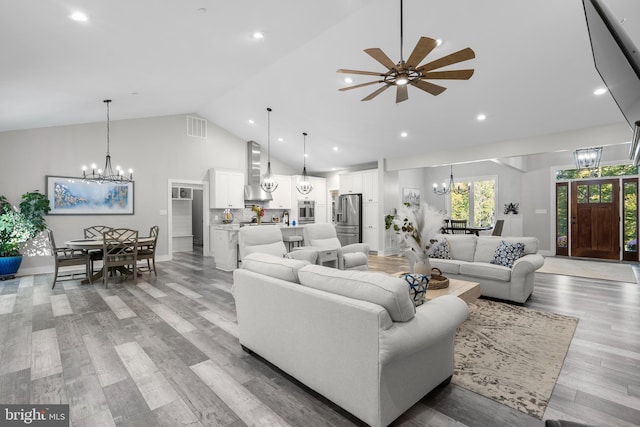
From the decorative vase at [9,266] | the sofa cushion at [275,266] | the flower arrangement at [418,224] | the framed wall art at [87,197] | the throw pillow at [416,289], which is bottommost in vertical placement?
the decorative vase at [9,266]

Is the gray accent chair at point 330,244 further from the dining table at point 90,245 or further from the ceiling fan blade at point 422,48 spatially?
the ceiling fan blade at point 422,48

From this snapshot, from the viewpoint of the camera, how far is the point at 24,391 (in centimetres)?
207

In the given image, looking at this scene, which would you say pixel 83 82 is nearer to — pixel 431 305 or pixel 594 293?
pixel 431 305

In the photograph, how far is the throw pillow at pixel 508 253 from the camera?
413 centimetres

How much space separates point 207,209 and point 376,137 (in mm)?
4806

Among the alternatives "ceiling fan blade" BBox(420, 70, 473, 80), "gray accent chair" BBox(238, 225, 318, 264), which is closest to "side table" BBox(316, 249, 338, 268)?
"gray accent chair" BBox(238, 225, 318, 264)

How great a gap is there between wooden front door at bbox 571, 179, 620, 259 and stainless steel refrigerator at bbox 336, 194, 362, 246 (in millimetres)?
5568

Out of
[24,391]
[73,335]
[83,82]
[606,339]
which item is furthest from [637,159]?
[83,82]

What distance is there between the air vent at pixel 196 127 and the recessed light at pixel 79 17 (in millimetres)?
5209

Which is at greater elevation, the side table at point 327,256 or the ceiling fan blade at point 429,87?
the ceiling fan blade at point 429,87

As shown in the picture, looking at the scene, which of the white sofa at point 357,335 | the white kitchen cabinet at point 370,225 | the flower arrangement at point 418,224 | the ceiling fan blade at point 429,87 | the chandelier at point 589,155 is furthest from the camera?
the white kitchen cabinet at point 370,225

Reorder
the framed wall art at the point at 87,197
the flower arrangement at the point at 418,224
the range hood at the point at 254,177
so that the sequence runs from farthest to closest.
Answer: the range hood at the point at 254,177 < the framed wall art at the point at 87,197 < the flower arrangement at the point at 418,224

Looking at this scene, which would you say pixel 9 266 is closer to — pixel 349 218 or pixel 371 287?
pixel 371 287

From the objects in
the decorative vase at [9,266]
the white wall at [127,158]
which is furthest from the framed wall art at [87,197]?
the decorative vase at [9,266]
